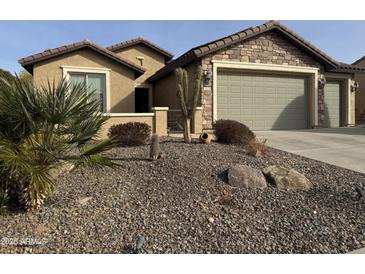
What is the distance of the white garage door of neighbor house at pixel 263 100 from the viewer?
12164mm

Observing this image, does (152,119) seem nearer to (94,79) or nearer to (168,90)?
(94,79)

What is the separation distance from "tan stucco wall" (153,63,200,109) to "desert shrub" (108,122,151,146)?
166 inches

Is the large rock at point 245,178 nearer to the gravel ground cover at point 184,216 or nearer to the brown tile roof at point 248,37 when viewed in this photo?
the gravel ground cover at point 184,216

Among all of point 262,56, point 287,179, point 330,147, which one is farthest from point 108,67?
point 287,179

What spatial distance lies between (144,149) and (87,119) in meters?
3.39

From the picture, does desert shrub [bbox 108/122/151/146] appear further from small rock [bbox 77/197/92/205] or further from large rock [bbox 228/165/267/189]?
large rock [bbox 228/165/267/189]

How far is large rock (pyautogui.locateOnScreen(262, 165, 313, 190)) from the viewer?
5234mm

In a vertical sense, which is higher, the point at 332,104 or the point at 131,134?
the point at 332,104

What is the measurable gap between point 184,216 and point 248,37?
10221 mm

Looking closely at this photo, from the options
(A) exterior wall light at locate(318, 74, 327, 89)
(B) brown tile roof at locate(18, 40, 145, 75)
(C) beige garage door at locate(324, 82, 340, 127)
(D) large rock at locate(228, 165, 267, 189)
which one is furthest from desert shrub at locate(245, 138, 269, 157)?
(C) beige garage door at locate(324, 82, 340, 127)

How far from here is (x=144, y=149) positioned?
24.6 ft

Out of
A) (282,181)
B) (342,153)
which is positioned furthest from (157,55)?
(282,181)

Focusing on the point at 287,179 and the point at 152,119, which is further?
the point at 152,119

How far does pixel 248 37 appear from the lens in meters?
12.0
